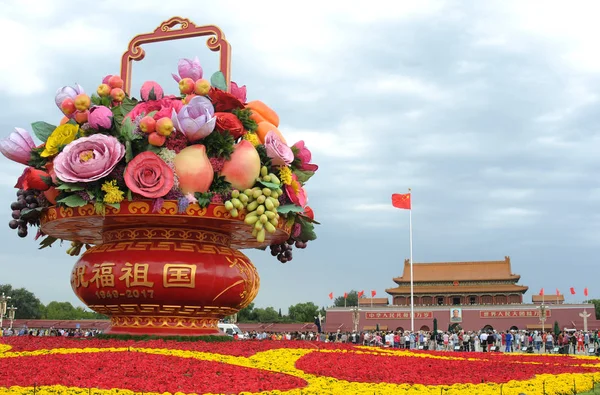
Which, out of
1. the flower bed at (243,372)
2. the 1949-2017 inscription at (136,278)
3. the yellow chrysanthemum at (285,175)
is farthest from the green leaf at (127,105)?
the flower bed at (243,372)

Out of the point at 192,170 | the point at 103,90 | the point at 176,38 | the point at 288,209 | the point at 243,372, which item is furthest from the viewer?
the point at 176,38

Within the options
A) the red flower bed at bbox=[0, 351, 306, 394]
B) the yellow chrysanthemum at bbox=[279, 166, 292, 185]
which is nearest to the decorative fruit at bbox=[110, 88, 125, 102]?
the yellow chrysanthemum at bbox=[279, 166, 292, 185]

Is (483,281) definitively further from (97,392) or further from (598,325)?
(97,392)

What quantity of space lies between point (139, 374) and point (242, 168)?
428cm

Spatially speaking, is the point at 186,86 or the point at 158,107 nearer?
the point at 158,107

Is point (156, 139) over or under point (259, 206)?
over

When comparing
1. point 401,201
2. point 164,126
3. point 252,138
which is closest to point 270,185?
point 252,138

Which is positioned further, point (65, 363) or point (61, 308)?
point (61, 308)

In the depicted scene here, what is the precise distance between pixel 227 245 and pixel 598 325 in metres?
51.8

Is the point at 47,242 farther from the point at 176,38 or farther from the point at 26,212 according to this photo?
the point at 176,38

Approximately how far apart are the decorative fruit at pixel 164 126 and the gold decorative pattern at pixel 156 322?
3.15 metres

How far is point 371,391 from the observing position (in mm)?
6699

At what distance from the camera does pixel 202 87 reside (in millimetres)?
10625

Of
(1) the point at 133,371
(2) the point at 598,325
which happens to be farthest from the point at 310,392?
(2) the point at 598,325
